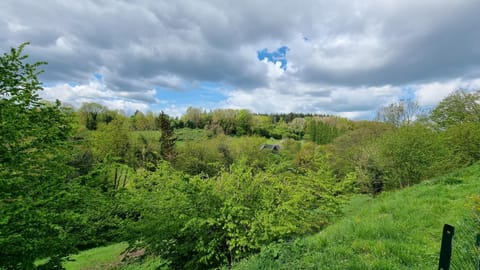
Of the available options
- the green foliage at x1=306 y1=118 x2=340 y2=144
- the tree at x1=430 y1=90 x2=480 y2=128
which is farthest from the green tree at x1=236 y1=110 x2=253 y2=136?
the tree at x1=430 y1=90 x2=480 y2=128

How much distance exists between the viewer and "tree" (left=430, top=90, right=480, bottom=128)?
2559 cm

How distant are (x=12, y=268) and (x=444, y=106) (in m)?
35.1

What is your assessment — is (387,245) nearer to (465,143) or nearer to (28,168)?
(28,168)

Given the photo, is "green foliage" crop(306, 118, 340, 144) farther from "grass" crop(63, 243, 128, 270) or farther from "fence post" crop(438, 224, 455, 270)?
"fence post" crop(438, 224, 455, 270)

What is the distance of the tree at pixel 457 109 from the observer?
1008 inches

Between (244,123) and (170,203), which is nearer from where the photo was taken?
(170,203)

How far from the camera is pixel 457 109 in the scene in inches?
1041

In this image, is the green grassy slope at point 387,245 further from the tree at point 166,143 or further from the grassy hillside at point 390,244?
the tree at point 166,143

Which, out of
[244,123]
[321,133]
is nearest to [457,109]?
[321,133]

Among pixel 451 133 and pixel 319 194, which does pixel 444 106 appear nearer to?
pixel 451 133

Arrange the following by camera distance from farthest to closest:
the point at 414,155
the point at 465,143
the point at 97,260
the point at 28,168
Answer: the point at 465,143 → the point at 414,155 → the point at 97,260 → the point at 28,168

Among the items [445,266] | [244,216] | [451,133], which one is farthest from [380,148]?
[445,266]

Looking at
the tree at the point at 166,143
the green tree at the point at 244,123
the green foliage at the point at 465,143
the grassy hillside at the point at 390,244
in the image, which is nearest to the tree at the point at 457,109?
the green foliage at the point at 465,143

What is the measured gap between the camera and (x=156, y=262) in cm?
1103
